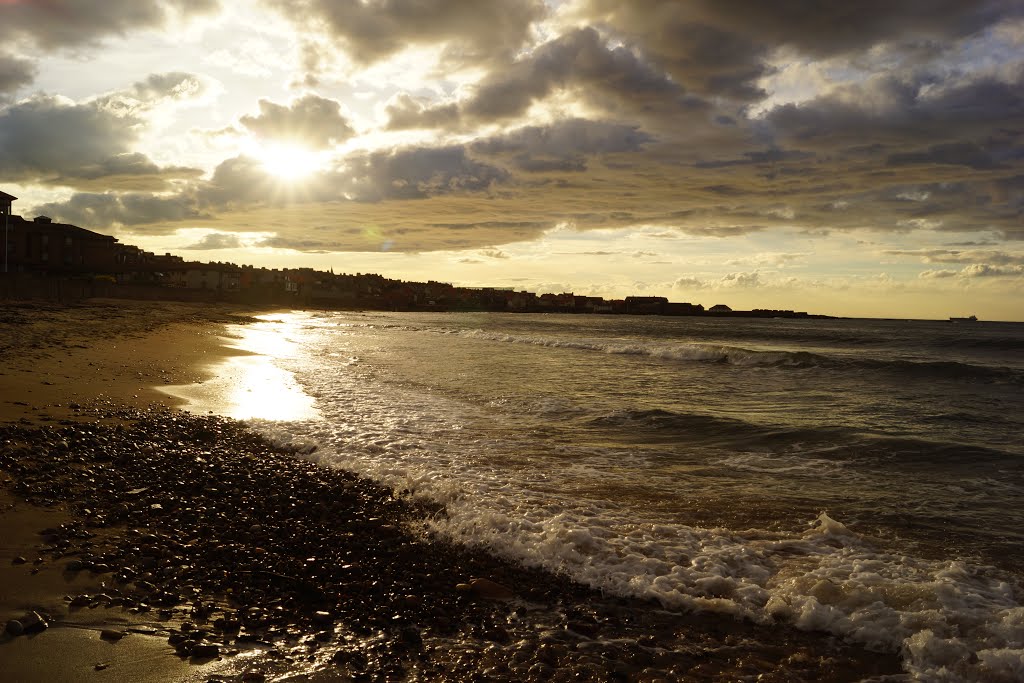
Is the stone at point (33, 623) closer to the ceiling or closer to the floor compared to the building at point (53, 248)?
closer to the floor

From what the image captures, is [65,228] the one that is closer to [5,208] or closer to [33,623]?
[5,208]

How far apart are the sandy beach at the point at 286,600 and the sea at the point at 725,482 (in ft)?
1.32

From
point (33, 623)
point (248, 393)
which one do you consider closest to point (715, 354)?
point (248, 393)

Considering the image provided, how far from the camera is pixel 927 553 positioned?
607 cm

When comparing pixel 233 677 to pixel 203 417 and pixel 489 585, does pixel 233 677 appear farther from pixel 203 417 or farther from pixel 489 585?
pixel 203 417

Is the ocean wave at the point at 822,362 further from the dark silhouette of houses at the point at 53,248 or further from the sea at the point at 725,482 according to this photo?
the dark silhouette of houses at the point at 53,248

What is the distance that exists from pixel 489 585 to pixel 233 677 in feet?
6.79

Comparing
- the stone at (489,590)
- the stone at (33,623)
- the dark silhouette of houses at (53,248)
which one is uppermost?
the dark silhouette of houses at (53,248)

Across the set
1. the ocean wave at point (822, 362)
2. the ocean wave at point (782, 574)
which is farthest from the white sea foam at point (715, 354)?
the ocean wave at point (782, 574)

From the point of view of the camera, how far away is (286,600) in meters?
4.57

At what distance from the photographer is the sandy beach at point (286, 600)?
150 inches

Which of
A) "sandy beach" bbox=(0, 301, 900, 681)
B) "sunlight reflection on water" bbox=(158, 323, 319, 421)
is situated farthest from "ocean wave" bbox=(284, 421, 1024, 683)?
"sunlight reflection on water" bbox=(158, 323, 319, 421)

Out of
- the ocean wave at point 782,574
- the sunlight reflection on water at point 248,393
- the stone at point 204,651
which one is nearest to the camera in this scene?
the stone at point 204,651

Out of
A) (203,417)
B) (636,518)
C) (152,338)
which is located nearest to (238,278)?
(152,338)
